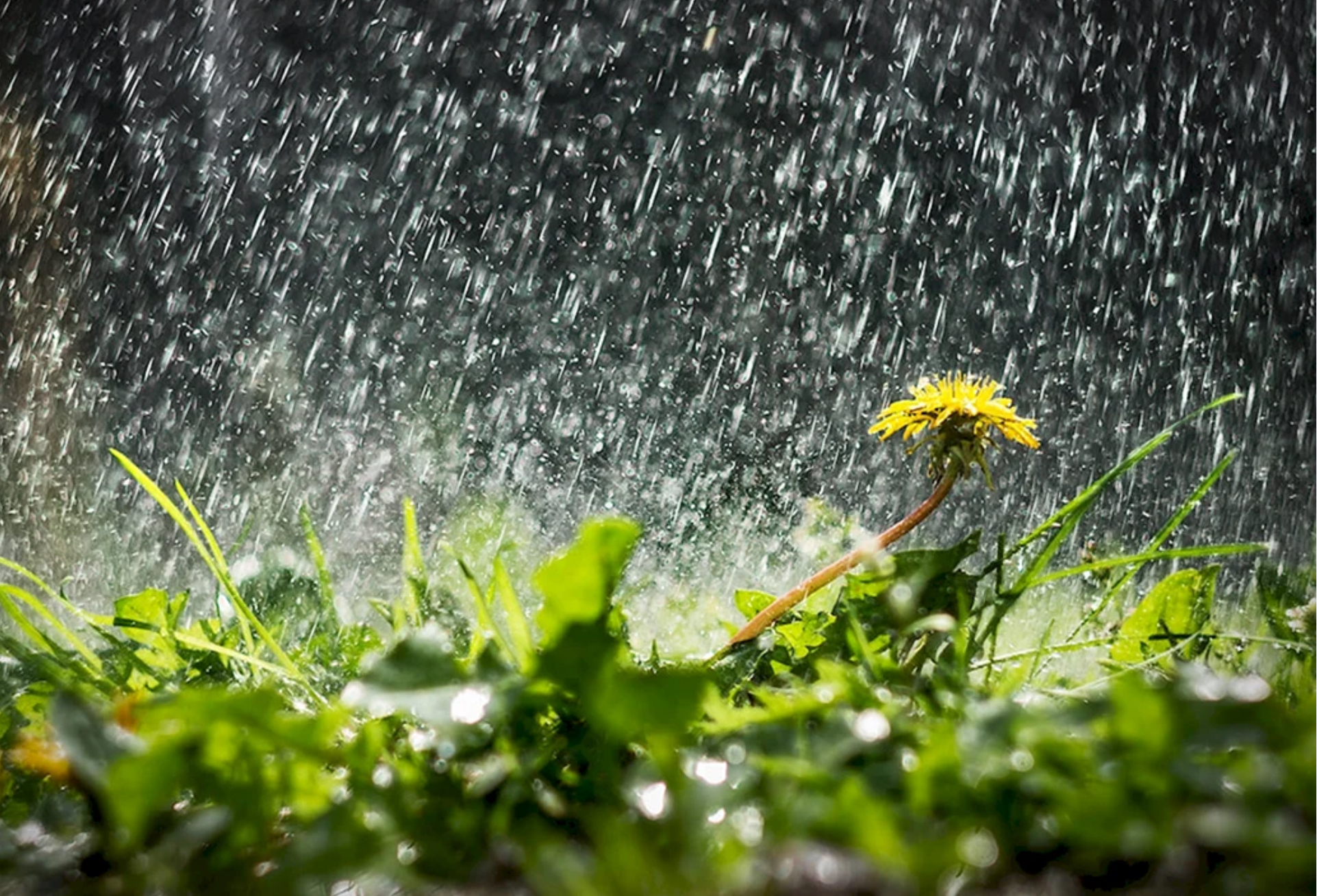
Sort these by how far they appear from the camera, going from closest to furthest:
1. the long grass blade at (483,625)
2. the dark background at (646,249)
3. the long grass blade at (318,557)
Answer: the long grass blade at (483,625) < the long grass blade at (318,557) < the dark background at (646,249)

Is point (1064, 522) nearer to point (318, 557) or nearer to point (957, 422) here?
point (957, 422)

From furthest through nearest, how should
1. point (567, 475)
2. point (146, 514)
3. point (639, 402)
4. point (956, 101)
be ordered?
1. point (956, 101)
2. point (639, 402)
3. point (567, 475)
4. point (146, 514)

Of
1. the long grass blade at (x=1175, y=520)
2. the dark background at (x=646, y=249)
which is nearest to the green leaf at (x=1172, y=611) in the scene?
the long grass blade at (x=1175, y=520)

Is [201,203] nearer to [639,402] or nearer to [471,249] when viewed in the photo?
[471,249]

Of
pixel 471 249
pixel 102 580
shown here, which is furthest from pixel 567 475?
pixel 471 249

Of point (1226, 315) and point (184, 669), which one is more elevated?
point (1226, 315)

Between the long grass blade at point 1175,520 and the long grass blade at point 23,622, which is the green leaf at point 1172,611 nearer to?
the long grass blade at point 1175,520

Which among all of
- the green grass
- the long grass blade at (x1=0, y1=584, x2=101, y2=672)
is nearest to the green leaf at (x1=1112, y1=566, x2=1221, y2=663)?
the green grass
